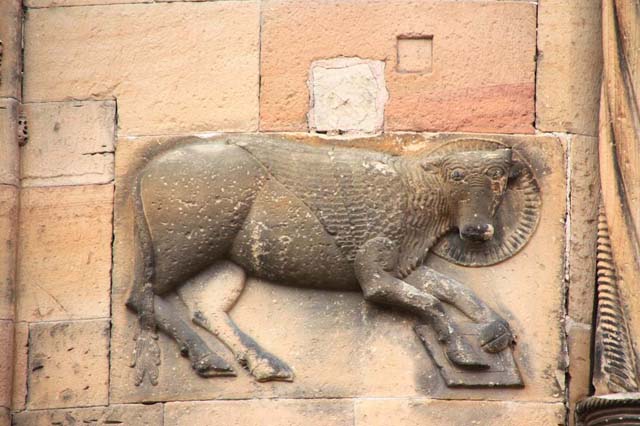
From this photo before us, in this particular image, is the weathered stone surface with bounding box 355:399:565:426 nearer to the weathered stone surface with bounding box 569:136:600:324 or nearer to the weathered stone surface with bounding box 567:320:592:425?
the weathered stone surface with bounding box 567:320:592:425

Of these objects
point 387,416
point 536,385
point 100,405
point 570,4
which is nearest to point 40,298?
point 100,405

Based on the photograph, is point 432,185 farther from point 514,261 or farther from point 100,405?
point 100,405

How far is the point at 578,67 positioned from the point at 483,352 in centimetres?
136

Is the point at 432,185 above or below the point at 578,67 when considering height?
below

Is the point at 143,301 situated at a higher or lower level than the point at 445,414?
higher

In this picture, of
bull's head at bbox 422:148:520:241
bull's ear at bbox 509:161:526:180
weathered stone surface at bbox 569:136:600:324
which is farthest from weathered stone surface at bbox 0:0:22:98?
weathered stone surface at bbox 569:136:600:324

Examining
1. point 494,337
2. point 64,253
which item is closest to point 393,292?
point 494,337

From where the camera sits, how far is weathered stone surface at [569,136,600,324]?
7754 mm

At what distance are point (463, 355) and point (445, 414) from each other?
10.0 inches

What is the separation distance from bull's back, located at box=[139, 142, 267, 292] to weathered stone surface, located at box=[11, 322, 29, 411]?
62cm

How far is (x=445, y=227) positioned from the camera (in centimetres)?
779

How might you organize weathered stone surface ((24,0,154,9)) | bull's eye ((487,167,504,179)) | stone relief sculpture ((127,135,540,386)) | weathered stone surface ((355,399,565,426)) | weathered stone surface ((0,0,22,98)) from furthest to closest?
weathered stone surface ((24,0,154,9))
weathered stone surface ((0,0,22,98))
bull's eye ((487,167,504,179))
stone relief sculpture ((127,135,540,386))
weathered stone surface ((355,399,565,426))

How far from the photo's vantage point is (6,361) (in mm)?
7762

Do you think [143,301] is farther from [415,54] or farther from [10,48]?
[415,54]
